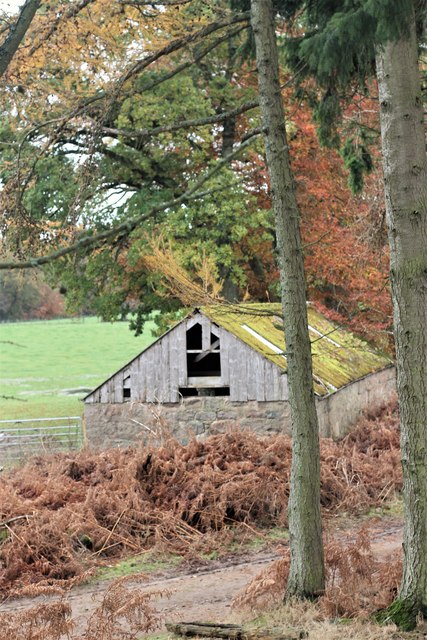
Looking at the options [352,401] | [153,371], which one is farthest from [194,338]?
[352,401]

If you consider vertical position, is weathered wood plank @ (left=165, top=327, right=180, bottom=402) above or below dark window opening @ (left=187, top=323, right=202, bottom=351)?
below

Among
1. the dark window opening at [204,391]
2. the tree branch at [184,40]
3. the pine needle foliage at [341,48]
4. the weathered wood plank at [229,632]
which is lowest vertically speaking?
the weathered wood plank at [229,632]

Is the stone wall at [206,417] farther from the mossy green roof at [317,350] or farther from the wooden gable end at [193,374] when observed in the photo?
the mossy green roof at [317,350]

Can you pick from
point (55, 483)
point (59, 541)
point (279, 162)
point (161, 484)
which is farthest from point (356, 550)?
point (55, 483)

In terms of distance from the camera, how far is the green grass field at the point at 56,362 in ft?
167

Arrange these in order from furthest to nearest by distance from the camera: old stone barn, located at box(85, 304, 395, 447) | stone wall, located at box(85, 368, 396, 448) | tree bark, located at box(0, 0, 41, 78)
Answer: old stone barn, located at box(85, 304, 395, 447)
stone wall, located at box(85, 368, 396, 448)
tree bark, located at box(0, 0, 41, 78)

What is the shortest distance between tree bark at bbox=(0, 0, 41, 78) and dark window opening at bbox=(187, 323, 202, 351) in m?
15.4

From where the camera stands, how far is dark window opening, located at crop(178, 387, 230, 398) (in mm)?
21544

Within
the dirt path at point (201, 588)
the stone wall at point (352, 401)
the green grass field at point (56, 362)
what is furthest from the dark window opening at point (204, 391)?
the green grass field at point (56, 362)

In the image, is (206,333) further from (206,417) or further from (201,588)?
(201,588)

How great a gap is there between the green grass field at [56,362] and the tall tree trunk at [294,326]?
35.8 meters

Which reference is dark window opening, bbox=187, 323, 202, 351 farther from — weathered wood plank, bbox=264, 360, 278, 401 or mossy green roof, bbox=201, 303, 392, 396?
weathered wood plank, bbox=264, 360, 278, 401

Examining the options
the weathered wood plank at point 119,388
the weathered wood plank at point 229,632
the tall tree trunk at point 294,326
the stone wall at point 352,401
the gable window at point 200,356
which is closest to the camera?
the weathered wood plank at point 229,632

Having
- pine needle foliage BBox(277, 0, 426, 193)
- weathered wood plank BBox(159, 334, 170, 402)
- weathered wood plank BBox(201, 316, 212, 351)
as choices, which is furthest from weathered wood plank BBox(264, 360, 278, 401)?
pine needle foliage BBox(277, 0, 426, 193)
